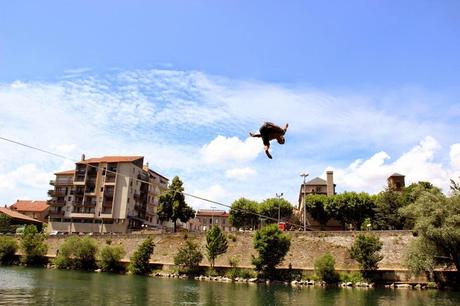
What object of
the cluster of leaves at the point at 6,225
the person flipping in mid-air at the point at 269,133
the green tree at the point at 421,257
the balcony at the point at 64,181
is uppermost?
the balcony at the point at 64,181

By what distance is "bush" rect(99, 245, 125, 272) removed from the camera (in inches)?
2354

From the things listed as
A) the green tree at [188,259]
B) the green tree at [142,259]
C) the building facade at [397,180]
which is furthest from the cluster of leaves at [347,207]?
the green tree at [142,259]

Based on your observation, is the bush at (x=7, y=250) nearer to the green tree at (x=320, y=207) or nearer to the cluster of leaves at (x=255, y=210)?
the cluster of leaves at (x=255, y=210)

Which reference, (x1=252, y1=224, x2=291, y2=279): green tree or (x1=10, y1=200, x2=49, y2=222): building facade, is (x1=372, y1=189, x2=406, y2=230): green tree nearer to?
(x1=252, y1=224, x2=291, y2=279): green tree

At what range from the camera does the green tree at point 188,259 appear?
184ft

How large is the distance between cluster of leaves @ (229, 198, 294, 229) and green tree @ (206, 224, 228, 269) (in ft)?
78.5

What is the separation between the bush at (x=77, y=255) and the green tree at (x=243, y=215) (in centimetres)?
2877

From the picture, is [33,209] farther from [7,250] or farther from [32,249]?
[32,249]

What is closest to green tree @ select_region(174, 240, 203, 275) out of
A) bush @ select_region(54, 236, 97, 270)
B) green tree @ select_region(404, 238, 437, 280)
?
bush @ select_region(54, 236, 97, 270)

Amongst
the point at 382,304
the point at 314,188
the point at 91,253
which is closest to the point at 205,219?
the point at 314,188

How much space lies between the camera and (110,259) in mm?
59656

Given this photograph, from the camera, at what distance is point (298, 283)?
49.9m

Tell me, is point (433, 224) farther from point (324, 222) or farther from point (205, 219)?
point (205, 219)

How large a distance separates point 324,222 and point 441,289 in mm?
33238
